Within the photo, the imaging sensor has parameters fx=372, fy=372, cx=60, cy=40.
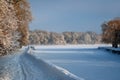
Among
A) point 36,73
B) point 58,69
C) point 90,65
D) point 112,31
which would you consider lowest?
point 90,65

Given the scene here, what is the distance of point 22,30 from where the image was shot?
174 ft

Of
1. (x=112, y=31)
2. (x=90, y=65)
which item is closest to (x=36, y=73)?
(x=90, y=65)

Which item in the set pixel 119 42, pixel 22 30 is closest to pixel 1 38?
pixel 22 30

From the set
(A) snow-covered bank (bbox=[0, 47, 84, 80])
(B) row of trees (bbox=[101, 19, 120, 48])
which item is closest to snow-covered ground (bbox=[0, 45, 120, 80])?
(A) snow-covered bank (bbox=[0, 47, 84, 80])

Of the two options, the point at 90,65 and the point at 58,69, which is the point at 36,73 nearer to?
the point at 58,69

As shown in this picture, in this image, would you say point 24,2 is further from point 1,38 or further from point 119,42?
point 119,42

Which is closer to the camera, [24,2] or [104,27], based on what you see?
[24,2]

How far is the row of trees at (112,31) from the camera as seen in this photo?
10381 centimetres

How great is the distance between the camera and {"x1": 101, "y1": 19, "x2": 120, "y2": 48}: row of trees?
10381cm

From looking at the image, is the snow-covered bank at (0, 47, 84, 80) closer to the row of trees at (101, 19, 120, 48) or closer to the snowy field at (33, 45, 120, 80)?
the snowy field at (33, 45, 120, 80)

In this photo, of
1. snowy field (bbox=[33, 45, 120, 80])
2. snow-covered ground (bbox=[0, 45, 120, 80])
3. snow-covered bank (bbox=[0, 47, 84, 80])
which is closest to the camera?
snow-covered bank (bbox=[0, 47, 84, 80])

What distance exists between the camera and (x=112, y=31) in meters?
110

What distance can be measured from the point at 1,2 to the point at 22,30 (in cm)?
3204

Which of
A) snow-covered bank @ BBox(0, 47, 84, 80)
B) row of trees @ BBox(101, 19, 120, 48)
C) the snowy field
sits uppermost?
row of trees @ BBox(101, 19, 120, 48)
